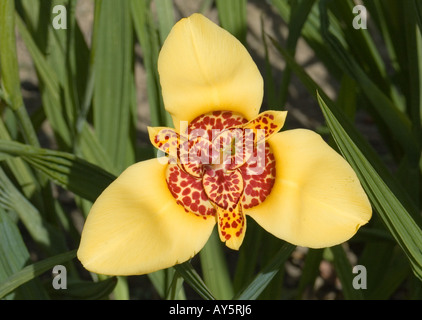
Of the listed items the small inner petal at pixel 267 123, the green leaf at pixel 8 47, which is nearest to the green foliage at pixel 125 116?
the green leaf at pixel 8 47

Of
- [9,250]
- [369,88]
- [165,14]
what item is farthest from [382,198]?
[9,250]

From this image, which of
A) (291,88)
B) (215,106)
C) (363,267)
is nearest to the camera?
(215,106)

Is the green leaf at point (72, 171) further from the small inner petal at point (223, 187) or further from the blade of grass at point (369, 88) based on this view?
the blade of grass at point (369, 88)

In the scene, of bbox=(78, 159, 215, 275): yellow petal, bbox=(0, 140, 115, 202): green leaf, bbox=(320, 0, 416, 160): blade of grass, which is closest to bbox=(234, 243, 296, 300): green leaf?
bbox=(78, 159, 215, 275): yellow petal

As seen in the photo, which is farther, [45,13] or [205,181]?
[45,13]

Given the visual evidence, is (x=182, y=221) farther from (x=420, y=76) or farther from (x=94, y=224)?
(x=420, y=76)

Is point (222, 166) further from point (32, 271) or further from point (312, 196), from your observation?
point (32, 271)
